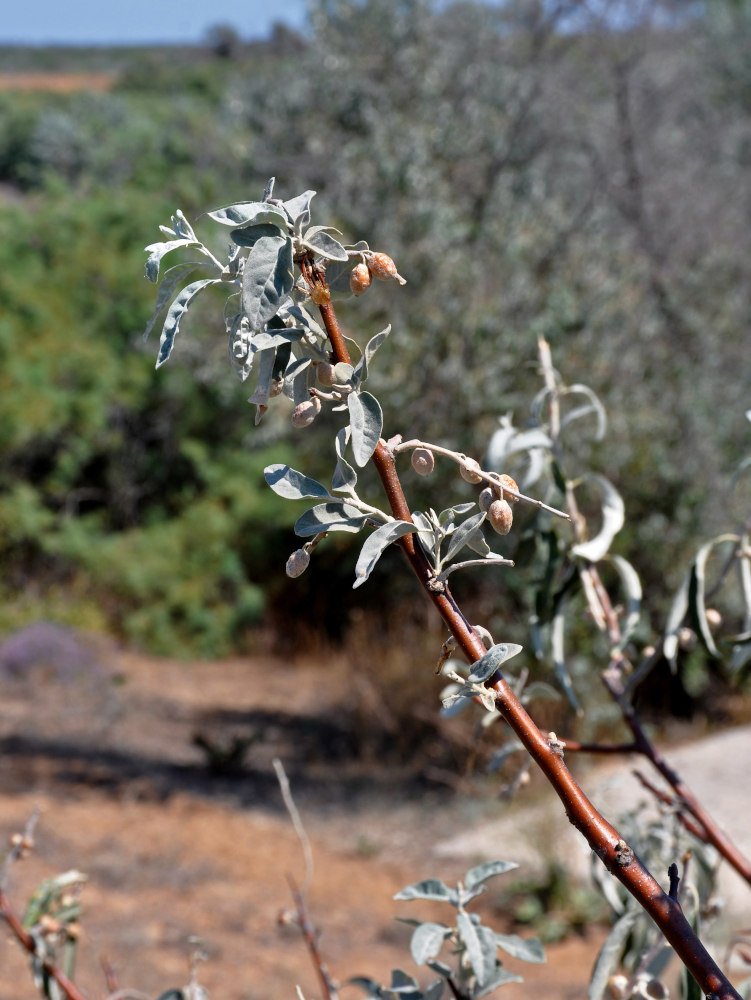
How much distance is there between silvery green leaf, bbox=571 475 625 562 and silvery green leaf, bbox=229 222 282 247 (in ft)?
1.89

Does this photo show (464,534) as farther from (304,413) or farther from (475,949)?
(475,949)

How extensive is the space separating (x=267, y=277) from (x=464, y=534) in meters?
0.19

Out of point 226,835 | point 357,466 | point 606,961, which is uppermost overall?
point 357,466

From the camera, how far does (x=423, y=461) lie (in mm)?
605

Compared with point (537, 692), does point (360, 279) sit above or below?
above

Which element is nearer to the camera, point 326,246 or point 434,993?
point 326,246

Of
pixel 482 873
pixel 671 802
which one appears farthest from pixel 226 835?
pixel 482 873

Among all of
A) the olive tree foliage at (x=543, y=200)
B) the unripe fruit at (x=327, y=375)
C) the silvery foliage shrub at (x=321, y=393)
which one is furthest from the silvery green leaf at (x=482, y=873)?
the olive tree foliage at (x=543, y=200)

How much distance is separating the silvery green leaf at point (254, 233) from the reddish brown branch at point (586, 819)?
1.5 inches

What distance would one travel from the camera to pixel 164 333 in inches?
23.6

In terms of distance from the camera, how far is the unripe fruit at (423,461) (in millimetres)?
602

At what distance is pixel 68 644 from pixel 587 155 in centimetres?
554

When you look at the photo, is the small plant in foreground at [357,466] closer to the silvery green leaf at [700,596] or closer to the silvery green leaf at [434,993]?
the silvery green leaf at [434,993]

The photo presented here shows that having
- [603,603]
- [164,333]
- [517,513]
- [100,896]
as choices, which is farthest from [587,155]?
[164,333]
